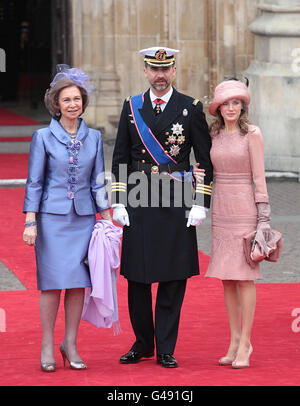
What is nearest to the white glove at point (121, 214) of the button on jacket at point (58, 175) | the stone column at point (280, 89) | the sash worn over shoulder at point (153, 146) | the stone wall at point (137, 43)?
the button on jacket at point (58, 175)

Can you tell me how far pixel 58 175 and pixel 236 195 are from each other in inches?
41.5

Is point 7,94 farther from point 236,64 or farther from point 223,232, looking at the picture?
point 223,232

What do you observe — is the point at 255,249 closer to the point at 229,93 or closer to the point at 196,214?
the point at 196,214

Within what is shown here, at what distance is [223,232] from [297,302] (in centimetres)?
182

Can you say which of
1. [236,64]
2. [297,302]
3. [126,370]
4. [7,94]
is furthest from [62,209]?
[7,94]

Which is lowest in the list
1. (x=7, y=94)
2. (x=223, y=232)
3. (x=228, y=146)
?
(x=7, y=94)

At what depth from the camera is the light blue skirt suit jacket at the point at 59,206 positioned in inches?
276

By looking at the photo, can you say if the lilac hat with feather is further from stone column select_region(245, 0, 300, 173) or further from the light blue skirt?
stone column select_region(245, 0, 300, 173)

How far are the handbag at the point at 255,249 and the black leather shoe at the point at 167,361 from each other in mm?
716

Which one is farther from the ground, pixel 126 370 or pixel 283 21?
pixel 283 21

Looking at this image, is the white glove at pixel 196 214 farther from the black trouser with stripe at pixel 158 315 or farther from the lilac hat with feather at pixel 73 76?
the lilac hat with feather at pixel 73 76

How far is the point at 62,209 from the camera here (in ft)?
23.0

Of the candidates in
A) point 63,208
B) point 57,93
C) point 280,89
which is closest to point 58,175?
point 63,208

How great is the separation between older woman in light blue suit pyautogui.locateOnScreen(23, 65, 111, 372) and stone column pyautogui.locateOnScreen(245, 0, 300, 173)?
28.5 feet
